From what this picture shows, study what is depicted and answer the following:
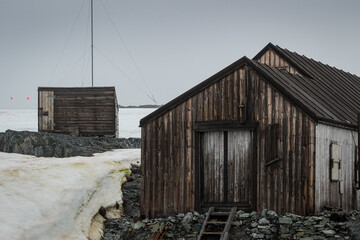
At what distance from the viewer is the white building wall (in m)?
14.9

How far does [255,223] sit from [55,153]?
18368mm

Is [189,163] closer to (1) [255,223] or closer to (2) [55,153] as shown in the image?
(1) [255,223]

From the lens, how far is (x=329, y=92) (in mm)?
20312

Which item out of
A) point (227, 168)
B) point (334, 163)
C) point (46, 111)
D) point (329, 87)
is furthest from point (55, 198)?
point (46, 111)

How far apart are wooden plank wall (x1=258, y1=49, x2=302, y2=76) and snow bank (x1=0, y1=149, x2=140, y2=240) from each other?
8652 millimetres

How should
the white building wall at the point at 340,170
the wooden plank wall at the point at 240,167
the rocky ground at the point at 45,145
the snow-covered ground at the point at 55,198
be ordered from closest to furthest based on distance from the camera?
the snow-covered ground at the point at 55,198
the white building wall at the point at 340,170
the wooden plank wall at the point at 240,167
the rocky ground at the point at 45,145

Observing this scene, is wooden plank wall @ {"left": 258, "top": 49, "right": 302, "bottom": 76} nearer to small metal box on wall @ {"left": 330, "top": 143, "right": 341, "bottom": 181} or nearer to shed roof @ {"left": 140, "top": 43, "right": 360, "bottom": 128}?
shed roof @ {"left": 140, "top": 43, "right": 360, "bottom": 128}

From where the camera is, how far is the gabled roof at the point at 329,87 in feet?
58.1

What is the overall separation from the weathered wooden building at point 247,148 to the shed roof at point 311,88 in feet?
0.16

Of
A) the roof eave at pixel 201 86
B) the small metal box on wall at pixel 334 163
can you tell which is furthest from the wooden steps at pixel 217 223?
the roof eave at pixel 201 86

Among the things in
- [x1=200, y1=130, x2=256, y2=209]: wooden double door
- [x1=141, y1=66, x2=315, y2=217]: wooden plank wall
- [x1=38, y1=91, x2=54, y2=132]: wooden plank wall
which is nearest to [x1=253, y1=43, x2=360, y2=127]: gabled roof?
[x1=141, y1=66, x2=315, y2=217]: wooden plank wall

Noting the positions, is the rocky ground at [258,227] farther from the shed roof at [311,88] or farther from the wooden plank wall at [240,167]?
the shed roof at [311,88]

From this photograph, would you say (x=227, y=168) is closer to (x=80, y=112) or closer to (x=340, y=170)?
(x=340, y=170)

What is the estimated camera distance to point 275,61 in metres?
23.1
